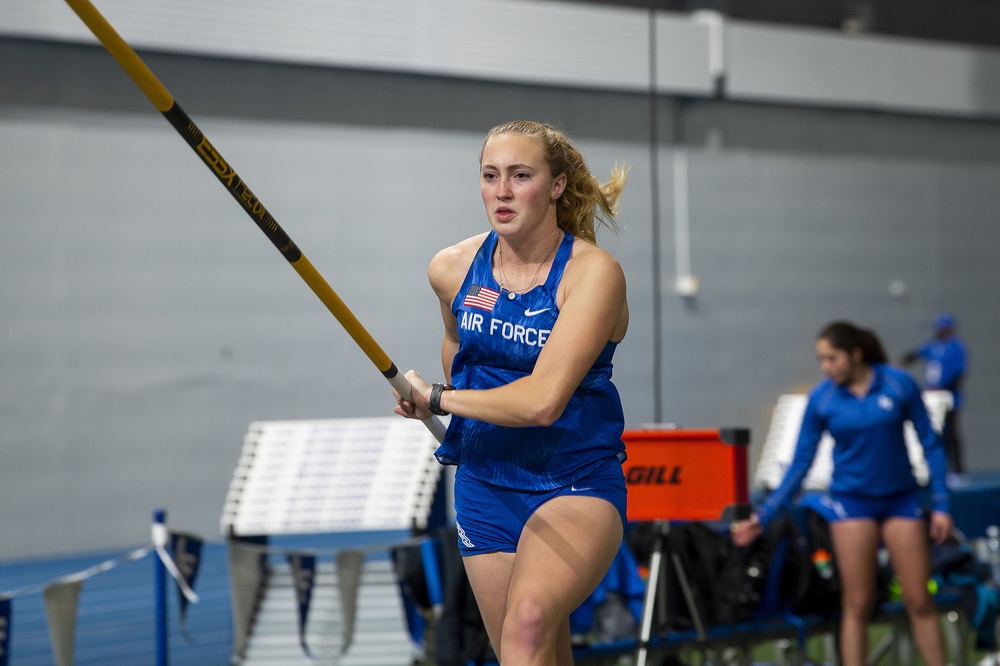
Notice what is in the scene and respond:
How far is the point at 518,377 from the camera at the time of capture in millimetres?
2283

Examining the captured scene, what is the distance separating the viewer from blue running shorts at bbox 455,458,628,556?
7.37 feet

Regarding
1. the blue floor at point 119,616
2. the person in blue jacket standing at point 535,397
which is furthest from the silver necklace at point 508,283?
the blue floor at point 119,616

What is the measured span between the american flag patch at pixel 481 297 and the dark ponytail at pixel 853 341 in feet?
8.20

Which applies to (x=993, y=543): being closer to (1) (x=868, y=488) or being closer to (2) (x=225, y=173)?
(1) (x=868, y=488)

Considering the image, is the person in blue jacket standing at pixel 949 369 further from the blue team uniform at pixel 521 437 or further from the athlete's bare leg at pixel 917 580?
the blue team uniform at pixel 521 437

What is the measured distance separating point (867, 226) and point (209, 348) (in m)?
7.44

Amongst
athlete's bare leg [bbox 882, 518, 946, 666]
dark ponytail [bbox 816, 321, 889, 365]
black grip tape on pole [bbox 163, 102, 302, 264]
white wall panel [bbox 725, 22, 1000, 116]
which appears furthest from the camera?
white wall panel [bbox 725, 22, 1000, 116]

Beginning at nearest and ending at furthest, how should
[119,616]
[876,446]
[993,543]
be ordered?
1. [876,446]
2. [993,543]
3. [119,616]

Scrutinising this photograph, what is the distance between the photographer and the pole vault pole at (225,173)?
77.1 inches

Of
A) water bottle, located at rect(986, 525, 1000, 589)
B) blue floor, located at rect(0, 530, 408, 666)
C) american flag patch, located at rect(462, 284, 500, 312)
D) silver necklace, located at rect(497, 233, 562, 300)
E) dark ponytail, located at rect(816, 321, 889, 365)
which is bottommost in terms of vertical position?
blue floor, located at rect(0, 530, 408, 666)

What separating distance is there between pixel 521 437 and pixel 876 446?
2.59 meters

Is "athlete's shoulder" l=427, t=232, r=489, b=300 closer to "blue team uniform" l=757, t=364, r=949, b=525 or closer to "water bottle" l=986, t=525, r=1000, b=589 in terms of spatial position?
"blue team uniform" l=757, t=364, r=949, b=525

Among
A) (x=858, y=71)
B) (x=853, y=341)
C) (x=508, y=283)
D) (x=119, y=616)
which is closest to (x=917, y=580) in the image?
(x=853, y=341)

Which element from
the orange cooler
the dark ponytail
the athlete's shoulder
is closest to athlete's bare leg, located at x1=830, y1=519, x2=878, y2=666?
the dark ponytail
